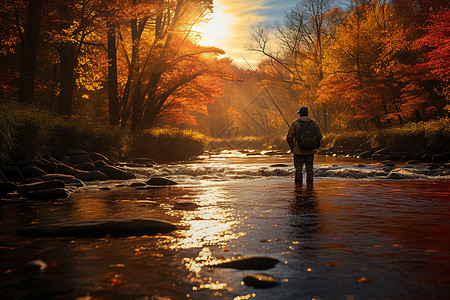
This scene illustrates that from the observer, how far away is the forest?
1745cm

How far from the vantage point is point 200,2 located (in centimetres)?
2395

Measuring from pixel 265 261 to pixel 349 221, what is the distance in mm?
2640

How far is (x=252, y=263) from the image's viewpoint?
13.4 ft

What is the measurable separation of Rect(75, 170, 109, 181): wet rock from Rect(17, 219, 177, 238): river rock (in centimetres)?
777

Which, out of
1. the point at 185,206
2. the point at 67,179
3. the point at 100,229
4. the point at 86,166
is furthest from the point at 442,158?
the point at 100,229

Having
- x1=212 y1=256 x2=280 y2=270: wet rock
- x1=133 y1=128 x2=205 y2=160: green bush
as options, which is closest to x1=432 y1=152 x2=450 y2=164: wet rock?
x1=133 y1=128 x2=205 y2=160: green bush

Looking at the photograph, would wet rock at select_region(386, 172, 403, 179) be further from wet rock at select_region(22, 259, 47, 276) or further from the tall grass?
wet rock at select_region(22, 259, 47, 276)

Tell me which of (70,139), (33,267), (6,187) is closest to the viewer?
(33,267)

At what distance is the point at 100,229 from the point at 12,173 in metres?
6.46

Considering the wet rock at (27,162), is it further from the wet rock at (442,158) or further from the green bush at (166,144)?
the wet rock at (442,158)

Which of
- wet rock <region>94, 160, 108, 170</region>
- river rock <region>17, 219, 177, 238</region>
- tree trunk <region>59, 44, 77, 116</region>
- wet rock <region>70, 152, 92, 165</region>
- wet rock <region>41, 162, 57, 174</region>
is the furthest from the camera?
tree trunk <region>59, 44, 77, 116</region>

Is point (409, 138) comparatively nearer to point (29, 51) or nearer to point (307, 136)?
point (307, 136)

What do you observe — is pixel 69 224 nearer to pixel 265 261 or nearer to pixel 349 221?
pixel 265 261

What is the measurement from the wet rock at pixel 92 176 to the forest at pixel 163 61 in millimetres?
3464
